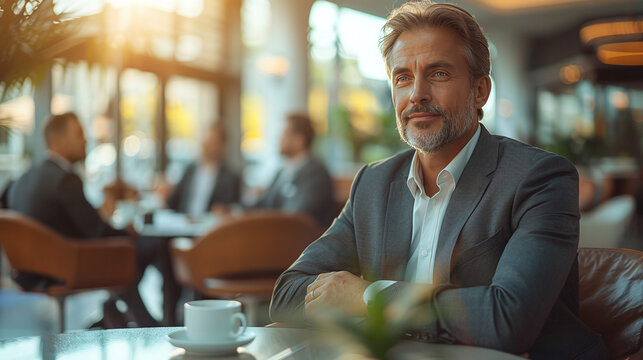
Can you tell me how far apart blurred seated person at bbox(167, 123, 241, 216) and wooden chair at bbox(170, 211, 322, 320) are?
1841 millimetres

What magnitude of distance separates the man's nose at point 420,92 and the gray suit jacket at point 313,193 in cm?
299

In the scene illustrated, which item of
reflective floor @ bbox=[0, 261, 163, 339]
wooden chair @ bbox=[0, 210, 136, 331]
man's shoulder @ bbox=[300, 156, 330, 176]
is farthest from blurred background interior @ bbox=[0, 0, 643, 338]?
man's shoulder @ bbox=[300, 156, 330, 176]

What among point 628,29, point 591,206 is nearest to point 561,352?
point 591,206

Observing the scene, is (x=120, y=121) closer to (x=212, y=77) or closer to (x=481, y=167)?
(x=212, y=77)

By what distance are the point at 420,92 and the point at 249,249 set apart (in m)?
2.08

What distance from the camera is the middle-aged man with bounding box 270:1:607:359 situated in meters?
1.33

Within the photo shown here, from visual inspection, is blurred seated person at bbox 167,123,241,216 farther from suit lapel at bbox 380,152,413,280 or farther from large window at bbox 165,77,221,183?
suit lapel at bbox 380,152,413,280

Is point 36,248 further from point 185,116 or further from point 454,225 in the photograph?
point 185,116

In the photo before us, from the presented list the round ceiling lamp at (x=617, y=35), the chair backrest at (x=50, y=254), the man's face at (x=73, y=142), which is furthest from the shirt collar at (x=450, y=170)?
the round ceiling lamp at (x=617, y=35)

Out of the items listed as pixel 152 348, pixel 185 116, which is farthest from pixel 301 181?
pixel 185 116

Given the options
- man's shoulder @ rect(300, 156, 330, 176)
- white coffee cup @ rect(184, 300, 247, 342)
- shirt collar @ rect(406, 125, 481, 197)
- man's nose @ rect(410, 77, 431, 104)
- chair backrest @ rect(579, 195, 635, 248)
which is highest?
man's nose @ rect(410, 77, 431, 104)

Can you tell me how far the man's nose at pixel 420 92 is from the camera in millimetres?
1723

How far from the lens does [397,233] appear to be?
5.65 feet

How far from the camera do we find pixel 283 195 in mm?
5117
